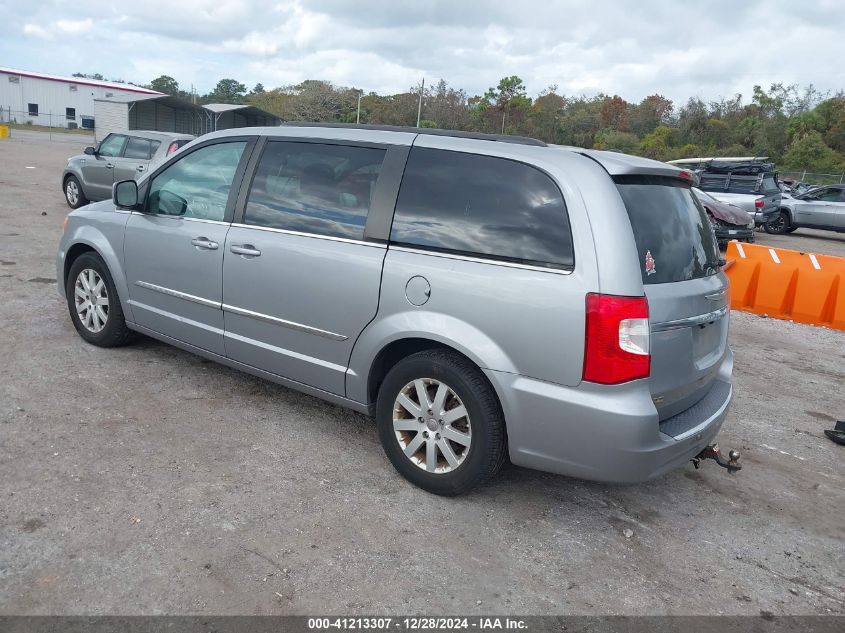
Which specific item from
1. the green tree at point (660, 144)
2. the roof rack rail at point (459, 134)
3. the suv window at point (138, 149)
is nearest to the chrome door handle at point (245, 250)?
the roof rack rail at point (459, 134)

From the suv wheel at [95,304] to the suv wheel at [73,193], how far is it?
9.08 m

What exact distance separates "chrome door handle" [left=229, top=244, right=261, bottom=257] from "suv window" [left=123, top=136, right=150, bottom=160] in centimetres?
1009

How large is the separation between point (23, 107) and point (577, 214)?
83.1 metres

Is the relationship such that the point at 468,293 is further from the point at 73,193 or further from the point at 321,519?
the point at 73,193

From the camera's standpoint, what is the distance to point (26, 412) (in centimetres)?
415

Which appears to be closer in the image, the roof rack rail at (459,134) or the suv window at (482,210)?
the suv window at (482,210)

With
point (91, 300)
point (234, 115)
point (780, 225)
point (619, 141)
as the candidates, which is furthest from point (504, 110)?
point (91, 300)

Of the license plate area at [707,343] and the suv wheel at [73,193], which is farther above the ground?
the license plate area at [707,343]

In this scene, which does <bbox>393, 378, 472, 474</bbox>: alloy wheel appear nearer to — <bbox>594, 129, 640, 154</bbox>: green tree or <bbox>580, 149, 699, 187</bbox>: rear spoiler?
<bbox>580, 149, 699, 187</bbox>: rear spoiler

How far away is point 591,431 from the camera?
310 cm

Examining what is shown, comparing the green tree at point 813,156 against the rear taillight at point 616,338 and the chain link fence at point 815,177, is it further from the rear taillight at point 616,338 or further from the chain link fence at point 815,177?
the rear taillight at point 616,338

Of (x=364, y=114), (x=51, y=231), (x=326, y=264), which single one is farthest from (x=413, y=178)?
(x=364, y=114)

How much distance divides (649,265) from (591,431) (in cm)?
83

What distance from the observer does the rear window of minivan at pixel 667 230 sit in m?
3.24
